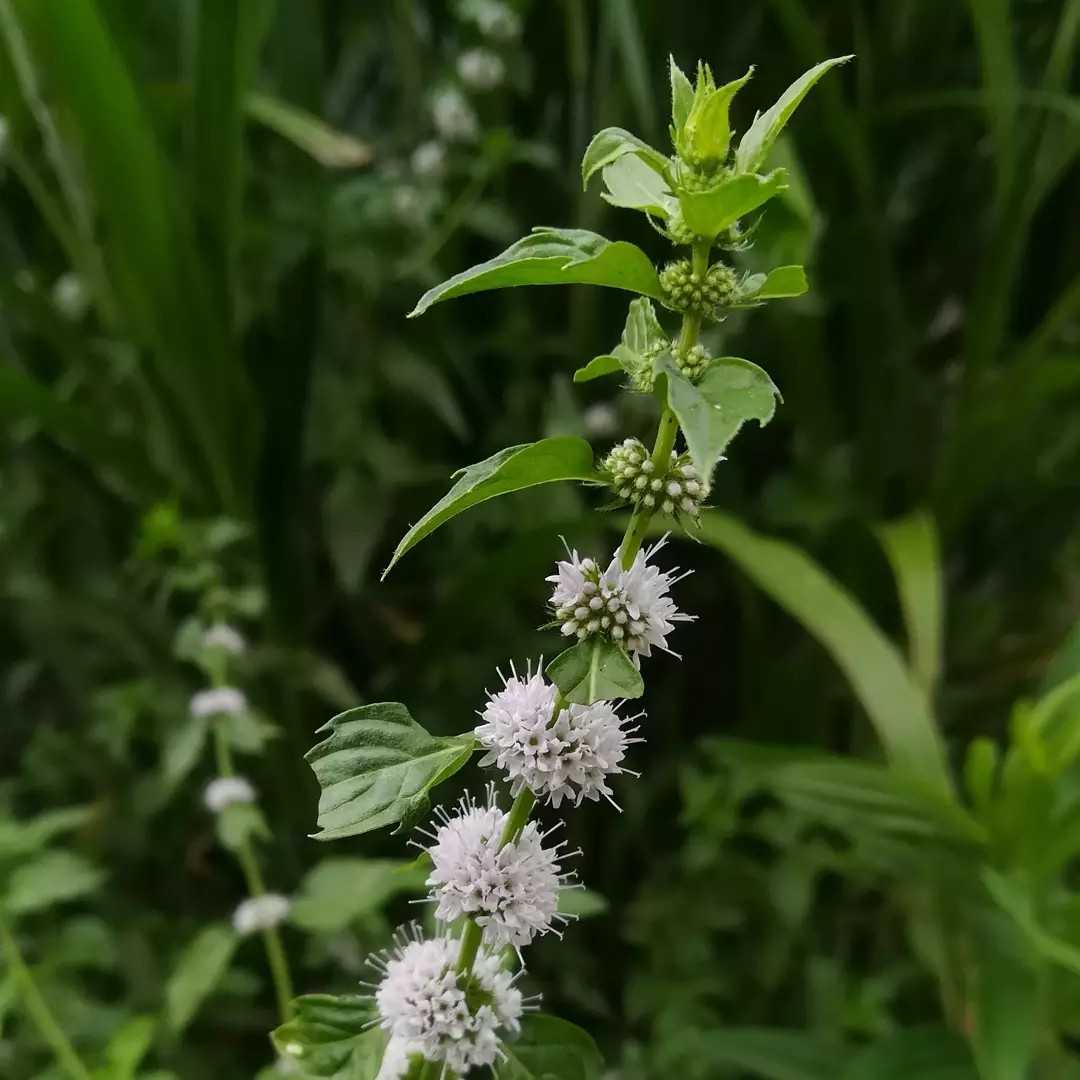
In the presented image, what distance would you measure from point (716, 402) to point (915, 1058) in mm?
389

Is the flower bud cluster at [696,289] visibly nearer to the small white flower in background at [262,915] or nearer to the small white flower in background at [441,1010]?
the small white flower in background at [441,1010]

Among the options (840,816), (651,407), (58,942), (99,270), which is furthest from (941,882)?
(99,270)

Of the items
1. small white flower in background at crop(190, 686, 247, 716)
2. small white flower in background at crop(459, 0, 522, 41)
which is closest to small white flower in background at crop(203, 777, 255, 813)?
small white flower in background at crop(190, 686, 247, 716)

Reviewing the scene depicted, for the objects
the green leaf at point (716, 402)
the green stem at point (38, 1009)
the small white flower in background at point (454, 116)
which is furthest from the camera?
the small white flower in background at point (454, 116)

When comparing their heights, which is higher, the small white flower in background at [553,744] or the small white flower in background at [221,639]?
the small white flower in background at [221,639]

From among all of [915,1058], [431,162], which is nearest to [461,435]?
[431,162]

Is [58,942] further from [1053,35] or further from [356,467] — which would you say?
[1053,35]

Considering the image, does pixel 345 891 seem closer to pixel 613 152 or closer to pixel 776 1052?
pixel 776 1052

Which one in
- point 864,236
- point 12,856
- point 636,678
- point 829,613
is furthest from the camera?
point 864,236

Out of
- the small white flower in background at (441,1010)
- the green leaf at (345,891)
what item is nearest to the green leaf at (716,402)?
the small white flower in background at (441,1010)

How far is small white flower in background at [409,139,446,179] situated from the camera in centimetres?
60

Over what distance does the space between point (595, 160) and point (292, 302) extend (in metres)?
0.46

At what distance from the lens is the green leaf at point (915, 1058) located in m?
0.43

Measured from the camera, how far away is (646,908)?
554 mm
